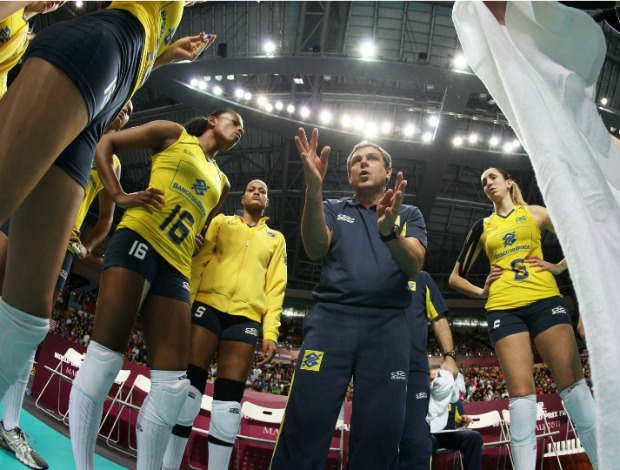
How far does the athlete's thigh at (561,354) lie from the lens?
307 centimetres

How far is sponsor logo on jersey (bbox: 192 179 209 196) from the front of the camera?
2.89 m

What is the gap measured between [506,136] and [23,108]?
18.2 m

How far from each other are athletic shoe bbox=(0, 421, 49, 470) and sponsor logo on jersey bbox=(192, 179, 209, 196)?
177cm

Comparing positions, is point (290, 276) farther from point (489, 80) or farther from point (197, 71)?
point (489, 80)

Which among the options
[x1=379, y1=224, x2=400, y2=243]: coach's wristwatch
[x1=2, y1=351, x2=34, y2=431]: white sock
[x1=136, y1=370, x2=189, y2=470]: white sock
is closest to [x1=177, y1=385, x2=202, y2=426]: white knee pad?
[x1=136, y1=370, x2=189, y2=470]: white sock

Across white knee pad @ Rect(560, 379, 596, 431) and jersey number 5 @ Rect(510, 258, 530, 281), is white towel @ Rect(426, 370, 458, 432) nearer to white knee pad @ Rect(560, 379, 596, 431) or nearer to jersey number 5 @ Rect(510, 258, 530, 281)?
jersey number 5 @ Rect(510, 258, 530, 281)

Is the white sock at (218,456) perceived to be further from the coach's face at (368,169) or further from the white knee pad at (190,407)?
the coach's face at (368,169)

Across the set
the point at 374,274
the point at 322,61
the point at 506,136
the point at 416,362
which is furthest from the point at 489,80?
the point at 506,136

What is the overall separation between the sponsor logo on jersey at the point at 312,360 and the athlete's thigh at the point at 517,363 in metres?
1.60

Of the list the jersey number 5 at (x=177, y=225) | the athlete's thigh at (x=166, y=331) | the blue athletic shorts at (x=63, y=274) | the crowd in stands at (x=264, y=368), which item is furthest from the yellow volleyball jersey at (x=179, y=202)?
the crowd in stands at (x=264, y=368)

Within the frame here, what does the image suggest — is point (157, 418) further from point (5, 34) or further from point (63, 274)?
point (5, 34)

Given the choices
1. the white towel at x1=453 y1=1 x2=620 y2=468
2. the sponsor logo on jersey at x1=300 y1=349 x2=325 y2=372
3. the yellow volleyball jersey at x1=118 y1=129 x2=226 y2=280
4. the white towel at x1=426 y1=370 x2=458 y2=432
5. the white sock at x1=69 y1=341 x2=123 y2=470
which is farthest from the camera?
the white towel at x1=426 y1=370 x2=458 y2=432

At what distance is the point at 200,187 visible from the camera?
292 centimetres

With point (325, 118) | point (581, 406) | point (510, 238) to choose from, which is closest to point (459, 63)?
point (325, 118)
